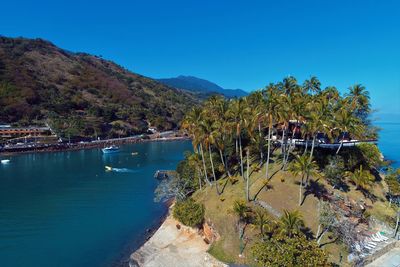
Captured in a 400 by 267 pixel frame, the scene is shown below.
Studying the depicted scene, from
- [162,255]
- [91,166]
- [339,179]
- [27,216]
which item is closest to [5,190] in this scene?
[27,216]

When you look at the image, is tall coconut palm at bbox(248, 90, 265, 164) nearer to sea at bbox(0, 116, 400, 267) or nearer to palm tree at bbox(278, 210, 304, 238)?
palm tree at bbox(278, 210, 304, 238)

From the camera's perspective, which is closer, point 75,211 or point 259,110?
point 259,110

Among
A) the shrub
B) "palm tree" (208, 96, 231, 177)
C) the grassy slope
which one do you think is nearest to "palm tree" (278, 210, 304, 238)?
the grassy slope

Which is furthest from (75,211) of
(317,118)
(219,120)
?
(317,118)

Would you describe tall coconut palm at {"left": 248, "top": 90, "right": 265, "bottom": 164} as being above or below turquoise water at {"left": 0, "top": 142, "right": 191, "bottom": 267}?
above

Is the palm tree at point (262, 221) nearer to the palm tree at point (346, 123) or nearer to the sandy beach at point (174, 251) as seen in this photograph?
the sandy beach at point (174, 251)

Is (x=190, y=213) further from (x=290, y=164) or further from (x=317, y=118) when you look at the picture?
(x=317, y=118)
